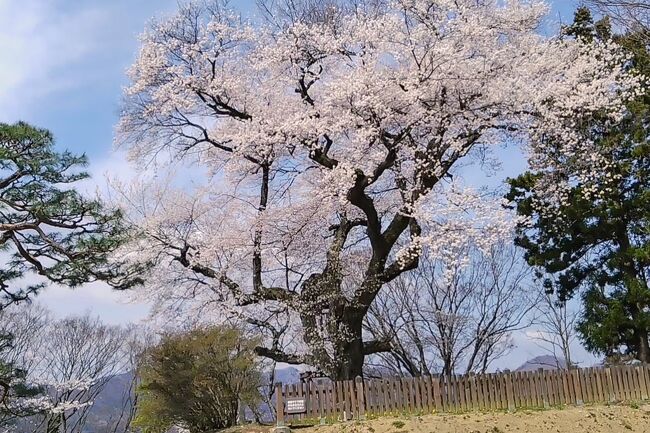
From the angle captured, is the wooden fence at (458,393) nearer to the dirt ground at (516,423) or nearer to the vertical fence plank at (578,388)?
→ the vertical fence plank at (578,388)

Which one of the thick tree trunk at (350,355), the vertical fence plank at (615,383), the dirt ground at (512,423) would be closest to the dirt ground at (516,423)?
the dirt ground at (512,423)

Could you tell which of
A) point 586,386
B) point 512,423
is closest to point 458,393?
point 512,423

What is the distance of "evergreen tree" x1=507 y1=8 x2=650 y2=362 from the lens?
1307 centimetres

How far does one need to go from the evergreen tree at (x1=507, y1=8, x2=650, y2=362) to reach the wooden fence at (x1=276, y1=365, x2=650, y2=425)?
194cm

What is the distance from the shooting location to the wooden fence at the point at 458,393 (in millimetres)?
10109

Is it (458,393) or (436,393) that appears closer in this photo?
(436,393)

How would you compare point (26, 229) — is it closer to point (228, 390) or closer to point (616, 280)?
point (228, 390)

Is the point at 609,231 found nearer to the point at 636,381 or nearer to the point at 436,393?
the point at 636,381

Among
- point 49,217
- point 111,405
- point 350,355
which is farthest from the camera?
point 111,405

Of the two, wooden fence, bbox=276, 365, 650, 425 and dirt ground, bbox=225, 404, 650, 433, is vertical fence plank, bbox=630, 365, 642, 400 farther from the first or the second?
dirt ground, bbox=225, 404, 650, 433

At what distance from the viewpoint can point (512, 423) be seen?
946 cm

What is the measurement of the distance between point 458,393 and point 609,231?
5683 mm

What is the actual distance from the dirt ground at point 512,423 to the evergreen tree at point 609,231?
3313 mm

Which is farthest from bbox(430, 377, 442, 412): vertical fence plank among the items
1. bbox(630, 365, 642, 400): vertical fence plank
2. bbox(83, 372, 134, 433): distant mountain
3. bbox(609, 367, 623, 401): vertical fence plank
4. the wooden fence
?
bbox(83, 372, 134, 433): distant mountain
